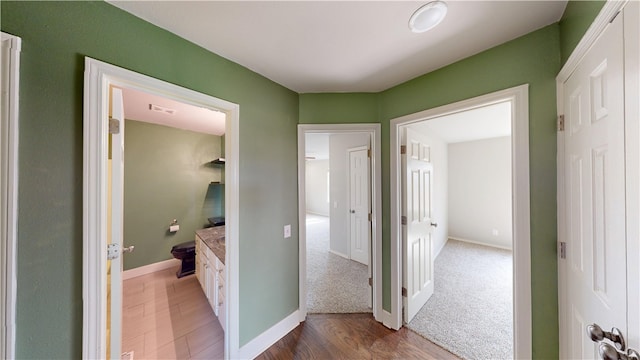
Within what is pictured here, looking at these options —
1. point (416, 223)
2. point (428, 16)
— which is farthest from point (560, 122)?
point (416, 223)

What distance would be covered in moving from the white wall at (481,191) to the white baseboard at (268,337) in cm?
460

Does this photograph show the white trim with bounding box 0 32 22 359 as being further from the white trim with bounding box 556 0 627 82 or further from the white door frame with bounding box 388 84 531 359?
the white door frame with bounding box 388 84 531 359

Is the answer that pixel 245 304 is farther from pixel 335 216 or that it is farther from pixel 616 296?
pixel 335 216

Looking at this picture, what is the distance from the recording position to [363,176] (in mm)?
3637

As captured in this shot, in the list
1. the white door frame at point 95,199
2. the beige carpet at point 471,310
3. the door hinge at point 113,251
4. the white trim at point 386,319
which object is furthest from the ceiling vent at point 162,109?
the beige carpet at point 471,310

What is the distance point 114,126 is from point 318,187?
7.70m

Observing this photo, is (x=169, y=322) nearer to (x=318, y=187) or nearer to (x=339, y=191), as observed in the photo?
(x=339, y=191)

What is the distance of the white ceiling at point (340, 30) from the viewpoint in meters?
1.06

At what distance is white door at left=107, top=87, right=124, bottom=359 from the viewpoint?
3.56 feet

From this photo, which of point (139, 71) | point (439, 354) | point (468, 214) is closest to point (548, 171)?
point (439, 354)

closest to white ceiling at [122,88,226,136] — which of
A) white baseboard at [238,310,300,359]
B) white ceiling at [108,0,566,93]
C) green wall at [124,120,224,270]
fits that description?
green wall at [124,120,224,270]

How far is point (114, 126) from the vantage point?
3.73 feet

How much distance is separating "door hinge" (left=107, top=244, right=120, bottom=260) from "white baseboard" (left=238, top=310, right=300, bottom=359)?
1141 millimetres

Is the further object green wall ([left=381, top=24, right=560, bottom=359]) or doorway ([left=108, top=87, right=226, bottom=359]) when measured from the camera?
doorway ([left=108, top=87, right=226, bottom=359])
